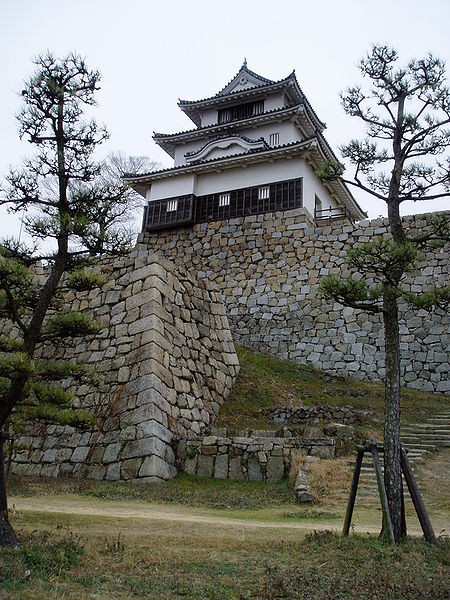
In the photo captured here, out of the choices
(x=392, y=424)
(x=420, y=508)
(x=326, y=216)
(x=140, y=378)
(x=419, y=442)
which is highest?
(x=326, y=216)

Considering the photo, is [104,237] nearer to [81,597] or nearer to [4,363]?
[4,363]

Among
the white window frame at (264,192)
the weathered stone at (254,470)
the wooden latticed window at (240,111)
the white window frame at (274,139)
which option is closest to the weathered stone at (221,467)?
the weathered stone at (254,470)

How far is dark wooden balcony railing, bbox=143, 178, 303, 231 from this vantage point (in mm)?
19625

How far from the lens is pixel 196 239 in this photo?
20734mm

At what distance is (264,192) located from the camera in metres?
20.1

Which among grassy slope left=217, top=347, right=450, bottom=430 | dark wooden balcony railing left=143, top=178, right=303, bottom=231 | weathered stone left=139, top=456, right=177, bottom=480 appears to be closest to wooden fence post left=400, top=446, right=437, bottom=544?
weathered stone left=139, top=456, right=177, bottom=480

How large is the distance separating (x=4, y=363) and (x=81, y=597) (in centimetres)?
256

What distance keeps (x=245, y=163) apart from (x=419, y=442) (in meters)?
12.9

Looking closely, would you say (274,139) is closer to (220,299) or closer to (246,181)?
(246,181)

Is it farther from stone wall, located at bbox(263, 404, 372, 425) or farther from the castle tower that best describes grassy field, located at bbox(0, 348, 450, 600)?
the castle tower

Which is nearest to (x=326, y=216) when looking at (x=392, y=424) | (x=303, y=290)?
(x=303, y=290)

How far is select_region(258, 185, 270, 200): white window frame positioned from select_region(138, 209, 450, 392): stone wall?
82 centimetres

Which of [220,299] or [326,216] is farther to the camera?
[326,216]

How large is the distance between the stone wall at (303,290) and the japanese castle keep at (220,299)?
0.04 m
